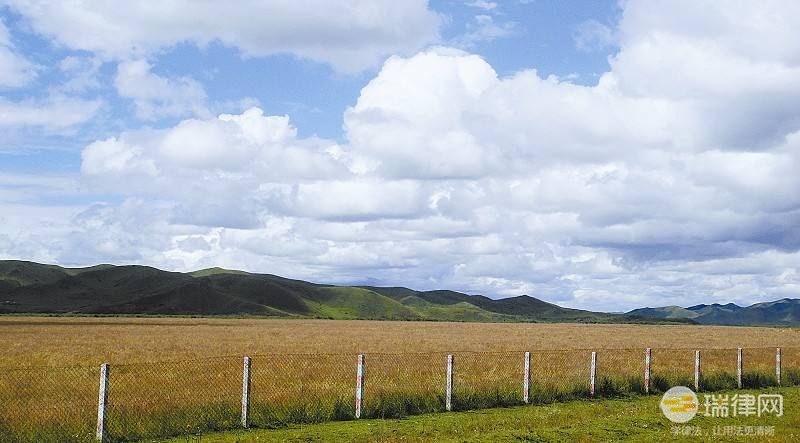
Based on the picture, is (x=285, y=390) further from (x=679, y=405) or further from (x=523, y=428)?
(x=679, y=405)

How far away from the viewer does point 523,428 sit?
58.6ft

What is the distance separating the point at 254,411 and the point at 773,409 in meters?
14.7

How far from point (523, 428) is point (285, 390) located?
8.09 meters

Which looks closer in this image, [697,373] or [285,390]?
[285,390]

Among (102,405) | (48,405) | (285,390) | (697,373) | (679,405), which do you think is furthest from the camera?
(697,373)

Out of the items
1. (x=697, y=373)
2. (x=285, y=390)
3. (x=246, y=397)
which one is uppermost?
(x=246, y=397)

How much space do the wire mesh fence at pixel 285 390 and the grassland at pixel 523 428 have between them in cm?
79

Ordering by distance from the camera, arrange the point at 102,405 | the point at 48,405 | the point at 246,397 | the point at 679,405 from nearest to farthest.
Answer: the point at 102,405, the point at 246,397, the point at 48,405, the point at 679,405

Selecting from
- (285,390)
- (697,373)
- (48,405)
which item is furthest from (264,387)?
(697,373)

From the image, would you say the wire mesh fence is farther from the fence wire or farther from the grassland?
the grassland

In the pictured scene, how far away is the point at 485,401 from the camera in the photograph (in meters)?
22.3

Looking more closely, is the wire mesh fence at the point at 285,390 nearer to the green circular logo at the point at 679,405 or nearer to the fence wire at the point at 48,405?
the fence wire at the point at 48,405

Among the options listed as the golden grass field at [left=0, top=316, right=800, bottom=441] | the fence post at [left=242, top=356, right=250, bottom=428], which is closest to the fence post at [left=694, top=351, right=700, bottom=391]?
the golden grass field at [left=0, top=316, right=800, bottom=441]

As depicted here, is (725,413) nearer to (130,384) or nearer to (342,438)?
(342,438)
